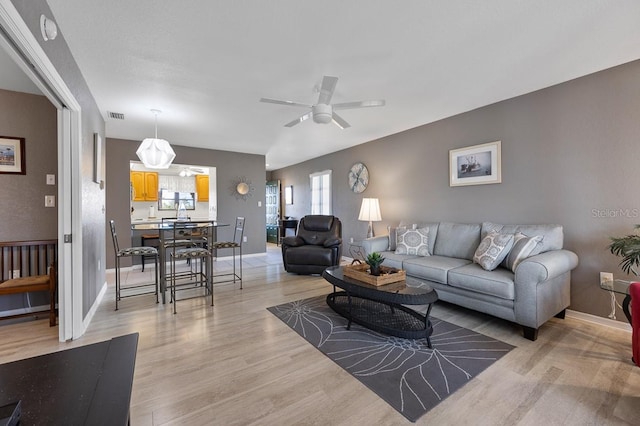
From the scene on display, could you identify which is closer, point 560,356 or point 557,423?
point 557,423

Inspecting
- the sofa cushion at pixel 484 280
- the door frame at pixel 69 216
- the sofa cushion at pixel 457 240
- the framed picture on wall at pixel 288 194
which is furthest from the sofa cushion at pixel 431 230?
the framed picture on wall at pixel 288 194

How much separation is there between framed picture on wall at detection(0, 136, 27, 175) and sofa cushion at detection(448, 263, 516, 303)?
4.69m

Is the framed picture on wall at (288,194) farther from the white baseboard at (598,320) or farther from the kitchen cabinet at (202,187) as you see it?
the white baseboard at (598,320)

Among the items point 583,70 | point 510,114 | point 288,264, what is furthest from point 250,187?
point 583,70

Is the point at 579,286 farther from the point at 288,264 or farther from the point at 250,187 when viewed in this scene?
the point at 250,187

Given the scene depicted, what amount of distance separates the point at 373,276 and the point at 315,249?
2.03 meters

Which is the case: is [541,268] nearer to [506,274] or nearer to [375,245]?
[506,274]

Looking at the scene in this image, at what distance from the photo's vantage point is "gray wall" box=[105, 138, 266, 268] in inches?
189

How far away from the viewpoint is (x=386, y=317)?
9.00ft

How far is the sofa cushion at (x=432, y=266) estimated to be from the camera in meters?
2.91

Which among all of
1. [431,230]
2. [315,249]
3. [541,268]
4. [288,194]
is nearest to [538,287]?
[541,268]

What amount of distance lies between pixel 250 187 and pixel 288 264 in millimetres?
2543

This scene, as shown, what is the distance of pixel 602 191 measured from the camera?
102 inches

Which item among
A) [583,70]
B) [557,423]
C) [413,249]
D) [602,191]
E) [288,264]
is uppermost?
[583,70]
